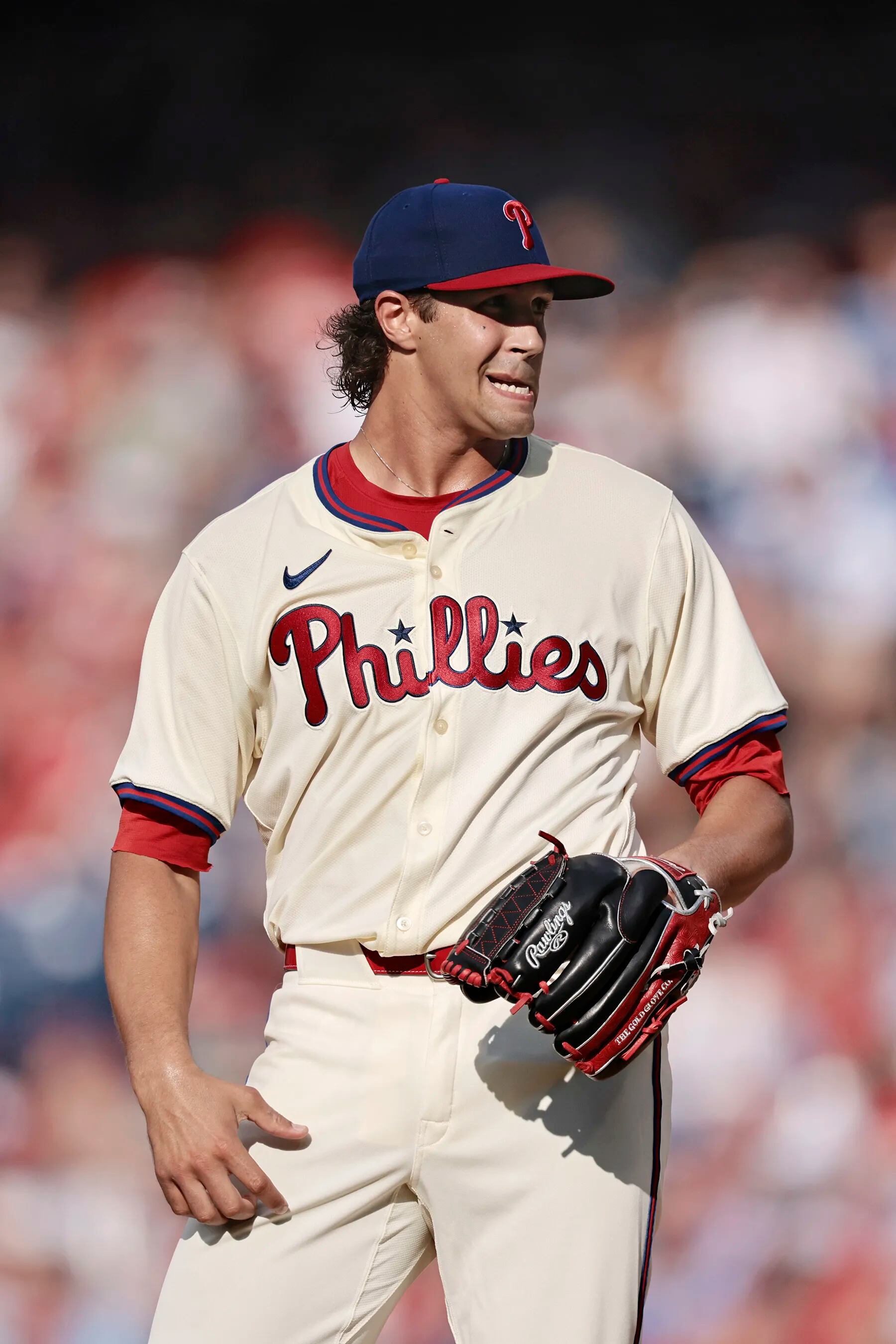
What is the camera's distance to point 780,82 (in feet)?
9.67

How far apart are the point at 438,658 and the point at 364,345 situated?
53cm

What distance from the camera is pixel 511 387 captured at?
68.7 inches

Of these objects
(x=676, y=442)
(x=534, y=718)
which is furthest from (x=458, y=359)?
(x=676, y=442)

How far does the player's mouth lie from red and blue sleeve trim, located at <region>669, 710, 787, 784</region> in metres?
0.46

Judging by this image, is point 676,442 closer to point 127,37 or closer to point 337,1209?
point 127,37

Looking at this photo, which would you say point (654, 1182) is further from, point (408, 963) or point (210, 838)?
point (210, 838)

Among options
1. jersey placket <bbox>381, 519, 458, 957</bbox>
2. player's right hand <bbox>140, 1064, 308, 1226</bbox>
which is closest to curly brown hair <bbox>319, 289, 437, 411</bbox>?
jersey placket <bbox>381, 519, 458, 957</bbox>

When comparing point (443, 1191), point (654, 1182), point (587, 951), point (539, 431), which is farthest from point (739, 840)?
point (539, 431)

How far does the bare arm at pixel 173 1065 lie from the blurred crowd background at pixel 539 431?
1.24 meters

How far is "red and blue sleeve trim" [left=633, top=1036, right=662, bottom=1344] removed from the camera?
154 centimetres

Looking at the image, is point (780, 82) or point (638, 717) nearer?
point (638, 717)

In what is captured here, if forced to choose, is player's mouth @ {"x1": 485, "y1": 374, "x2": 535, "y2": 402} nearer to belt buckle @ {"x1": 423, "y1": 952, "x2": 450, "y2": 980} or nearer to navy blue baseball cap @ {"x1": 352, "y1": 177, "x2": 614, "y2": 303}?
navy blue baseball cap @ {"x1": 352, "y1": 177, "x2": 614, "y2": 303}

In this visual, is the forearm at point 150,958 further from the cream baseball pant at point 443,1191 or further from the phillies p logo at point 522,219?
the phillies p logo at point 522,219

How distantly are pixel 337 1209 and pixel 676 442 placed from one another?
6.04 ft
